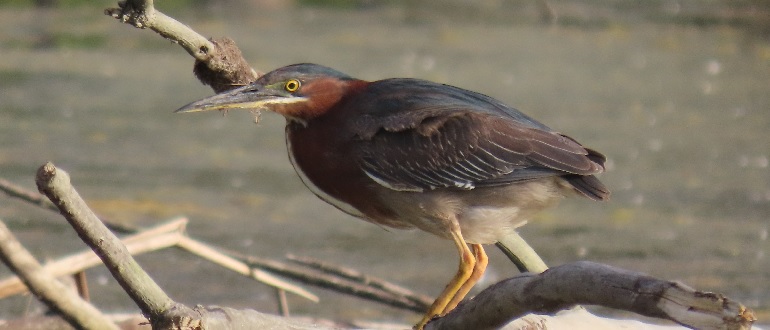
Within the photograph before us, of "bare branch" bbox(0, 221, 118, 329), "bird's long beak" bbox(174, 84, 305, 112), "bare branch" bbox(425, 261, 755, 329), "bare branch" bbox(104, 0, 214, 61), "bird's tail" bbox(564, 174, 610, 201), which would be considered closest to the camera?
"bare branch" bbox(425, 261, 755, 329)

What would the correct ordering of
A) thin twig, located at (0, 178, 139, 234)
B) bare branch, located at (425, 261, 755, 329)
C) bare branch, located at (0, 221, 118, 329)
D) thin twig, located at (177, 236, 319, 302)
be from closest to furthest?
1. bare branch, located at (425, 261, 755, 329)
2. bare branch, located at (0, 221, 118, 329)
3. thin twig, located at (0, 178, 139, 234)
4. thin twig, located at (177, 236, 319, 302)

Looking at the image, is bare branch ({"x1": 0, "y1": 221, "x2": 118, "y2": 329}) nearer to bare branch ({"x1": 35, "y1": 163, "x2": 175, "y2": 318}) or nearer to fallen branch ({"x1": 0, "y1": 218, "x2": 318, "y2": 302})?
bare branch ({"x1": 35, "y1": 163, "x2": 175, "y2": 318})

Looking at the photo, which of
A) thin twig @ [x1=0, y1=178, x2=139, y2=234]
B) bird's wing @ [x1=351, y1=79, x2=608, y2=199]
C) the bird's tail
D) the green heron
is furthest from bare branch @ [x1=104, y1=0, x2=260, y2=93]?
the bird's tail

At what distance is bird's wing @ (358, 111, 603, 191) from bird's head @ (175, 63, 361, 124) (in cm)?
15

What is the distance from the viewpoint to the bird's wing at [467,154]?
322cm

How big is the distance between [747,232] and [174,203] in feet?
9.82

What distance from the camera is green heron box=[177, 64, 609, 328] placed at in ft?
10.5

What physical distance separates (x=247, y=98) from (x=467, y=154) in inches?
22.7

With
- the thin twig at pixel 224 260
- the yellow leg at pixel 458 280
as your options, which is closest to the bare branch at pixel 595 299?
the yellow leg at pixel 458 280

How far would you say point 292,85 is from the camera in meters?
3.21

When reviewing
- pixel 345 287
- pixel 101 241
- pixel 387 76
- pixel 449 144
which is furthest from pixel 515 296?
pixel 387 76

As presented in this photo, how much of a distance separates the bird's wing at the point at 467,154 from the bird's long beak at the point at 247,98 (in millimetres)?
230

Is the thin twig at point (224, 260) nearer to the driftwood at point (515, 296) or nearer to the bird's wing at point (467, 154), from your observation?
the bird's wing at point (467, 154)

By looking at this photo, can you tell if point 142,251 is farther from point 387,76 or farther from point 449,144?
point 387,76
